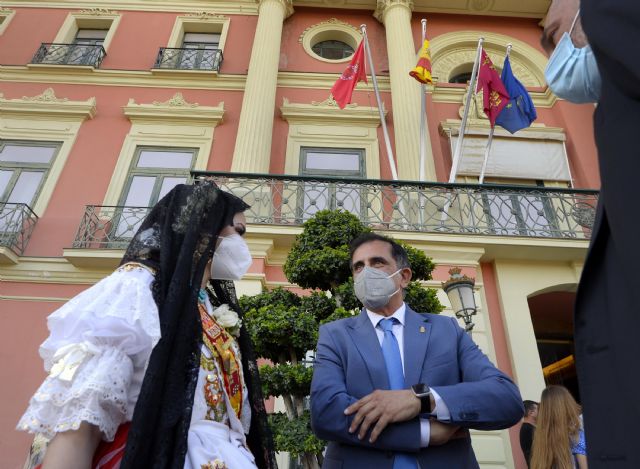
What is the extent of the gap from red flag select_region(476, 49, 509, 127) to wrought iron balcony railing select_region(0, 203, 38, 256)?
960cm

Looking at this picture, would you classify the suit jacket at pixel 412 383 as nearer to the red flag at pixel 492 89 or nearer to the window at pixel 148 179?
the window at pixel 148 179

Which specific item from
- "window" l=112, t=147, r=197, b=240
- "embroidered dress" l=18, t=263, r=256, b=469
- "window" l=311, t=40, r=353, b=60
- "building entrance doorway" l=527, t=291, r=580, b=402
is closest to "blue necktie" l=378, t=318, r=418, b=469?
"embroidered dress" l=18, t=263, r=256, b=469

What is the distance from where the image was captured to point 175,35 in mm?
12773

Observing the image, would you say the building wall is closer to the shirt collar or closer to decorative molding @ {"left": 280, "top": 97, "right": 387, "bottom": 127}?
decorative molding @ {"left": 280, "top": 97, "right": 387, "bottom": 127}

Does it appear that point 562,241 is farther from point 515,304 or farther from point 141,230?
point 141,230

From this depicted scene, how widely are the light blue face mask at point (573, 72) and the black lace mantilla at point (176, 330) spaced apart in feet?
4.59

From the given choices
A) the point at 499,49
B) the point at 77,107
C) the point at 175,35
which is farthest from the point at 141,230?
the point at 499,49

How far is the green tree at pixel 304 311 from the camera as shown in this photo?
3.47 metres

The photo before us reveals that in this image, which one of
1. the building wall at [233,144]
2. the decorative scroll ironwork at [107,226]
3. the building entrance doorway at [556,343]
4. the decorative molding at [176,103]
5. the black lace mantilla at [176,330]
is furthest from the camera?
the decorative molding at [176,103]

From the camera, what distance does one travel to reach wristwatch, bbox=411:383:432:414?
188 cm

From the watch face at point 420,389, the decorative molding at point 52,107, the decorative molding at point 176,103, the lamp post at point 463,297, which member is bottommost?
the watch face at point 420,389

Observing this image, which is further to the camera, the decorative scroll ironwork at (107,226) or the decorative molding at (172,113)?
the decorative molding at (172,113)

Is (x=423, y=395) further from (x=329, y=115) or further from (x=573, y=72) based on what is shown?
(x=329, y=115)

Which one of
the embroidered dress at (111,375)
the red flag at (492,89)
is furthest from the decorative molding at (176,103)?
the embroidered dress at (111,375)
